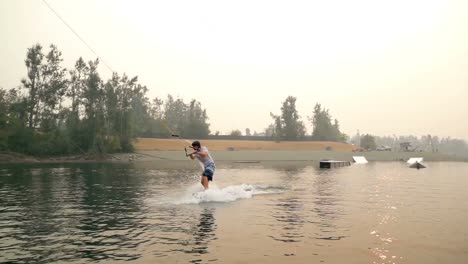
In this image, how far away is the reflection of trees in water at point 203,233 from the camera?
13028 mm

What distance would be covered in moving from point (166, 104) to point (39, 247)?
17917cm

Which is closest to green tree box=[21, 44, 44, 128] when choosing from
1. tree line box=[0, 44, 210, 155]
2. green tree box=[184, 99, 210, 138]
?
tree line box=[0, 44, 210, 155]

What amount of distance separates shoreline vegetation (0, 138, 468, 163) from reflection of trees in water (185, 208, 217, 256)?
8146 cm

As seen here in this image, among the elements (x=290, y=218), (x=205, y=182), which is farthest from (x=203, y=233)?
(x=205, y=182)

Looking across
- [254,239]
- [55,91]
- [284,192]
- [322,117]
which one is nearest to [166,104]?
[322,117]

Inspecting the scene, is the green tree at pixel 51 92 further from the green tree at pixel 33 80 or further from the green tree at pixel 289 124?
the green tree at pixel 289 124

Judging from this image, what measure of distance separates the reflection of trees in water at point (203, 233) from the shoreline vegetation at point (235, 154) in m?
81.5

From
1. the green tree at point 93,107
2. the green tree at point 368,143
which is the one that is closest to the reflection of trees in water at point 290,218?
the green tree at point 93,107

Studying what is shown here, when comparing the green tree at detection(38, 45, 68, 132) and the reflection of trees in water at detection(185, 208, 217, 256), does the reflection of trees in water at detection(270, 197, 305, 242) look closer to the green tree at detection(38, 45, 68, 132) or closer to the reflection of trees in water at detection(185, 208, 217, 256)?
the reflection of trees in water at detection(185, 208, 217, 256)

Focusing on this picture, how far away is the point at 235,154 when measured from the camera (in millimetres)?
117062

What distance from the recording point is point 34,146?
316 feet

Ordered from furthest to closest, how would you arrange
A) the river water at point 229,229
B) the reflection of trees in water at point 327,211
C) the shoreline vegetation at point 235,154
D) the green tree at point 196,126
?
the green tree at point 196,126, the shoreline vegetation at point 235,154, the reflection of trees in water at point 327,211, the river water at point 229,229

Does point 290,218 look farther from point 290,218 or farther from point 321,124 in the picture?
point 321,124

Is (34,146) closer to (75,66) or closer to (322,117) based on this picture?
(75,66)
